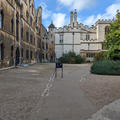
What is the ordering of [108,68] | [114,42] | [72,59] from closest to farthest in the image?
[108,68], [114,42], [72,59]

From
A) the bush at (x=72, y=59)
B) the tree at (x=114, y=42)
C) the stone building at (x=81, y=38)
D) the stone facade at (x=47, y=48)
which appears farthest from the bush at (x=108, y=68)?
the stone facade at (x=47, y=48)

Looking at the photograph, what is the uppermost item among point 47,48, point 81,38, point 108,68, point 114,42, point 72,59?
point 81,38

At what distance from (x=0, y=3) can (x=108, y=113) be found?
17.2 m

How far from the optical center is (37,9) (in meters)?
40.2

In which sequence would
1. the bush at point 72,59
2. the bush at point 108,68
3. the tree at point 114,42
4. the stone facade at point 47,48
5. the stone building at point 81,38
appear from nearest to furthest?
the bush at point 108,68, the tree at point 114,42, the bush at point 72,59, the stone building at point 81,38, the stone facade at point 47,48

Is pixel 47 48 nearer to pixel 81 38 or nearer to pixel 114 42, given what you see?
pixel 81 38

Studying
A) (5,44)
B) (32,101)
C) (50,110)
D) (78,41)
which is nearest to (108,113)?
(50,110)

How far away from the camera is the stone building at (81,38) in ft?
139

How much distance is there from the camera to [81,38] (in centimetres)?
4444

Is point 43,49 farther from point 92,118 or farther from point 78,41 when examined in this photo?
point 92,118

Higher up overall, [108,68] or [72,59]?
[72,59]

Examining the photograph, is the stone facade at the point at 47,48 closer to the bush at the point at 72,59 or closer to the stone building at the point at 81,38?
the stone building at the point at 81,38

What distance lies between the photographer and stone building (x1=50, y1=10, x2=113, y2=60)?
42.3 m

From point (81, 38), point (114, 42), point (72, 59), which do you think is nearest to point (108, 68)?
point (114, 42)
